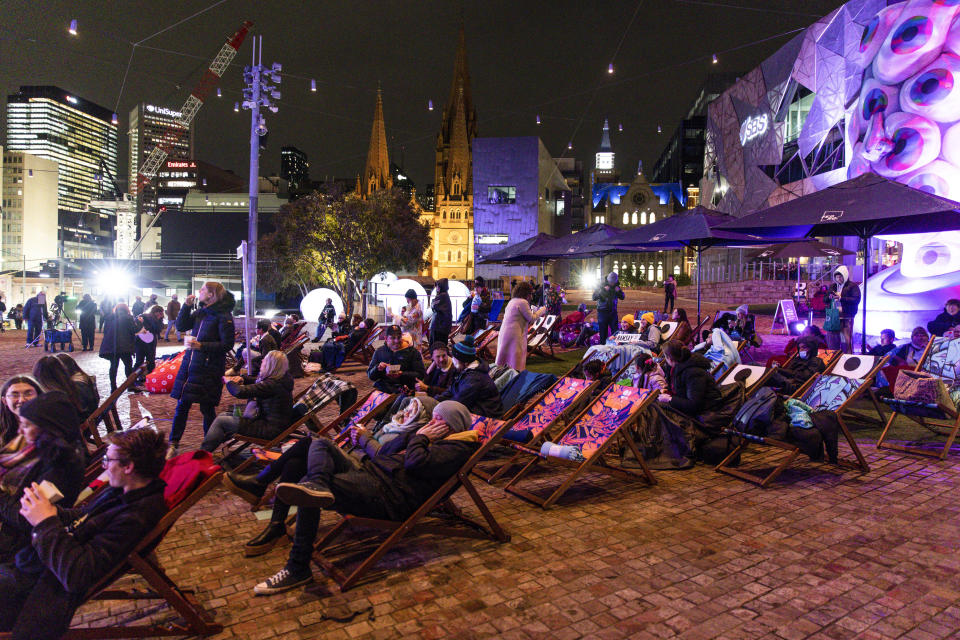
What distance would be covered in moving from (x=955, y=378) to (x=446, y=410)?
626 centimetres

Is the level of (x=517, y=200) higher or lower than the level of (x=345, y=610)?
higher

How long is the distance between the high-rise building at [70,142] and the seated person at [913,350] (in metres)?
124

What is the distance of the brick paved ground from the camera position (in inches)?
116

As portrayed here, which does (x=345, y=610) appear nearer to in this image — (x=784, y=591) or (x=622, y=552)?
(x=622, y=552)

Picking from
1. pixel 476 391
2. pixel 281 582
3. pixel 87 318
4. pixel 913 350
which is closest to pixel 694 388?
pixel 476 391

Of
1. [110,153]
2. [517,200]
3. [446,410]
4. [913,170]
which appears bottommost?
[446,410]

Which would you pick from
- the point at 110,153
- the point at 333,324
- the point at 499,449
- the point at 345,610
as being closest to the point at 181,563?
the point at 345,610

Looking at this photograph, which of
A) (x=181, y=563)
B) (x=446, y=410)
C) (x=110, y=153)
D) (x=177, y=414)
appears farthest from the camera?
(x=110, y=153)

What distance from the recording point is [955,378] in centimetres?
671

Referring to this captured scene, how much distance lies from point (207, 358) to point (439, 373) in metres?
2.35

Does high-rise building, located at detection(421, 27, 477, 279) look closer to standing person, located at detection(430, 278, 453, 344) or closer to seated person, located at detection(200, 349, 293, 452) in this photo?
standing person, located at detection(430, 278, 453, 344)

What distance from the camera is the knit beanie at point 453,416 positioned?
391 centimetres

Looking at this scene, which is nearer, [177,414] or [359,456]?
[359,456]

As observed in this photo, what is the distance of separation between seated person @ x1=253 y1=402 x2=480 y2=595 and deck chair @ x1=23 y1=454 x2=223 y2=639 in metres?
0.39
